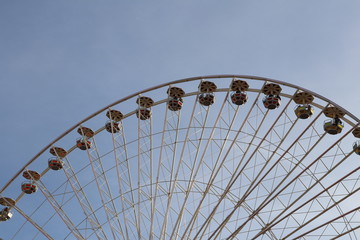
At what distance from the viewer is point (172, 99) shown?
98.4 ft

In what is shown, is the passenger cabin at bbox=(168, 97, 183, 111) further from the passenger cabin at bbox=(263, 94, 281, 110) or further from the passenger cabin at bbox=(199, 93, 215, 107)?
the passenger cabin at bbox=(263, 94, 281, 110)

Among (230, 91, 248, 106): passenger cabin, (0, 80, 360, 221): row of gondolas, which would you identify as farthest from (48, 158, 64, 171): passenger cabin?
(230, 91, 248, 106): passenger cabin

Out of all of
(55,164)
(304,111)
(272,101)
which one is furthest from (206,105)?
(55,164)

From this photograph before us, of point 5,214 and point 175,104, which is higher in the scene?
point 175,104

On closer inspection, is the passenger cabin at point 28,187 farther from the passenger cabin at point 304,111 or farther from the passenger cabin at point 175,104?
the passenger cabin at point 304,111

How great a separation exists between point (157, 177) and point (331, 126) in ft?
34.1

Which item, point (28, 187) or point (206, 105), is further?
point (28, 187)

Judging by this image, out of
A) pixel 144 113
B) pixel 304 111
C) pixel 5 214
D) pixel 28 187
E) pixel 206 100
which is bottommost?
pixel 5 214

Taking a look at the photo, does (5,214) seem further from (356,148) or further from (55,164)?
(356,148)

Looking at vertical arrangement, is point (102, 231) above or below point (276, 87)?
below

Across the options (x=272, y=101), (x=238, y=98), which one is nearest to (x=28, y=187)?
(x=238, y=98)

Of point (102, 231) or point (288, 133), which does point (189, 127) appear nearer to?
point (288, 133)

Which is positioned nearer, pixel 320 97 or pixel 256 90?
pixel 320 97

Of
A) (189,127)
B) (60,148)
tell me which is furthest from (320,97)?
(60,148)
